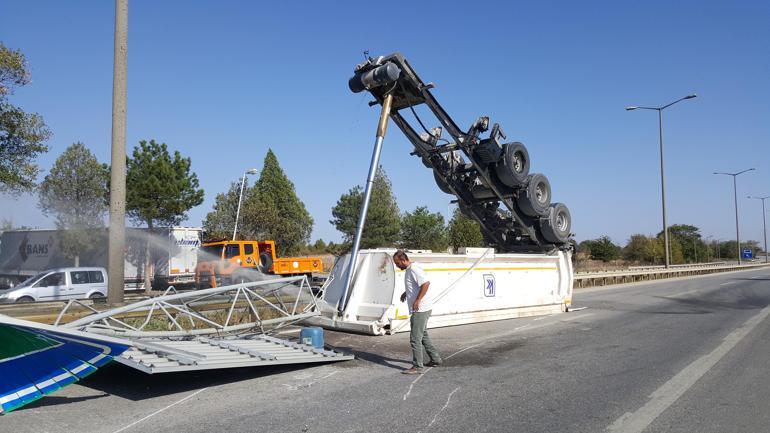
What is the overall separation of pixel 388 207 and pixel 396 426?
34.7m

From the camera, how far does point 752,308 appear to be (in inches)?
635

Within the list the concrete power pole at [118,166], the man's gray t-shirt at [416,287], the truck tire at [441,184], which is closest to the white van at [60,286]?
the concrete power pole at [118,166]

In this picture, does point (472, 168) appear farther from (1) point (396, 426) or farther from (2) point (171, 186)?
(2) point (171, 186)

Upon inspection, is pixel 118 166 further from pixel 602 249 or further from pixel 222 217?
pixel 602 249

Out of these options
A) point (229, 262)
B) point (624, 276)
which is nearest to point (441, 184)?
point (229, 262)

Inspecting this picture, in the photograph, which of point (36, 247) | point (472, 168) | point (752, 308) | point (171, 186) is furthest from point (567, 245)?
point (36, 247)

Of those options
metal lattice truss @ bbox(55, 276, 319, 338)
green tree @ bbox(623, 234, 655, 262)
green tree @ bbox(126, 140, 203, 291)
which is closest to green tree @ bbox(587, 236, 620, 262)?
green tree @ bbox(623, 234, 655, 262)

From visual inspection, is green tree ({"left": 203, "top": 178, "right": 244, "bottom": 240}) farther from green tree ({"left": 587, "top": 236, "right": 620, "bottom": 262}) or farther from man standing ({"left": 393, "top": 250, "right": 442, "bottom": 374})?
green tree ({"left": 587, "top": 236, "right": 620, "bottom": 262})

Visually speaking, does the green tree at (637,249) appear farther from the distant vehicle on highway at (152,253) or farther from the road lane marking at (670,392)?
the road lane marking at (670,392)

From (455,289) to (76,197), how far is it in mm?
21392

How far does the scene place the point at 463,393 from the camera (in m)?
6.35

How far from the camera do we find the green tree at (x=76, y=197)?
25797 millimetres

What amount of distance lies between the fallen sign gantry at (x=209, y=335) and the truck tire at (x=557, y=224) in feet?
23.1

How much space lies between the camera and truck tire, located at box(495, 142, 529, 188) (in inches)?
520
